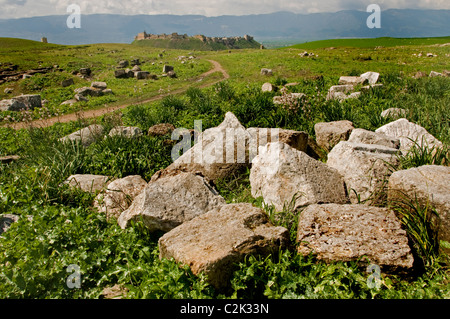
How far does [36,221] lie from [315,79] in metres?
16.6

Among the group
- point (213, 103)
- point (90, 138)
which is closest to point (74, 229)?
point (90, 138)

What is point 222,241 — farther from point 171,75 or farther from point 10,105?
point 171,75

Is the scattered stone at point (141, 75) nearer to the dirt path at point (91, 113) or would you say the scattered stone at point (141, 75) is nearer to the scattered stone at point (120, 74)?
the scattered stone at point (120, 74)

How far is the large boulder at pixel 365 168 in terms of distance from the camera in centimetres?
559

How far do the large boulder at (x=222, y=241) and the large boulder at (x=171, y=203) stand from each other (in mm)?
455

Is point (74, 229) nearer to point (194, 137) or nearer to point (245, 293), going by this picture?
point (245, 293)

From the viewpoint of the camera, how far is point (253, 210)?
16.2 feet

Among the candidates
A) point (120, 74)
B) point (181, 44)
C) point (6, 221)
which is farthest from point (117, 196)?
point (181, 44)

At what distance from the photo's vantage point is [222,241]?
4117 mm

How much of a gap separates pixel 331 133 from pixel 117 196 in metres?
5.68

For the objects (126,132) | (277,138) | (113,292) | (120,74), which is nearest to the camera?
(113,292)

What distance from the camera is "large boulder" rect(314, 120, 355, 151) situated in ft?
26.3

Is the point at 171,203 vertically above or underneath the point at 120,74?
underneath

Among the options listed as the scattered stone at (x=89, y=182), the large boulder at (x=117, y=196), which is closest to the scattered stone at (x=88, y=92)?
the scattered stone at (x=89, y=182)
